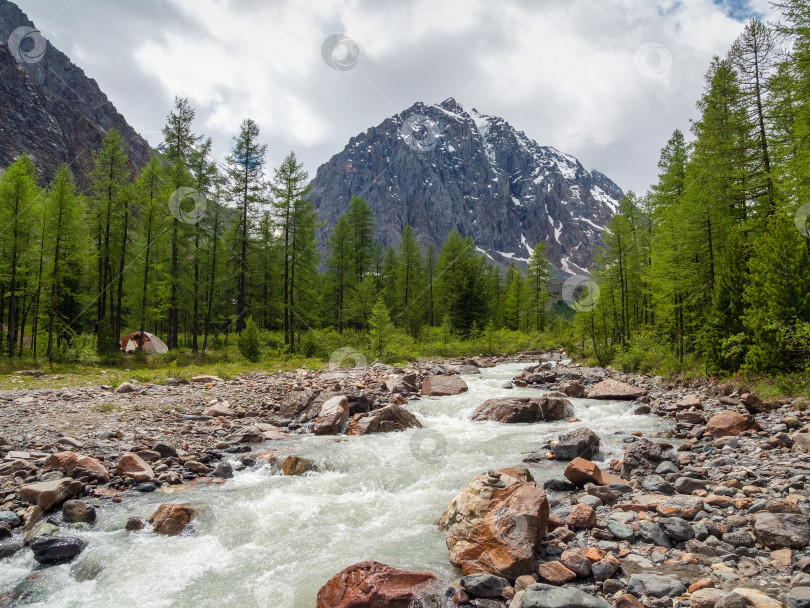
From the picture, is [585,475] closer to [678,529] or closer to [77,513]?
[678,529]

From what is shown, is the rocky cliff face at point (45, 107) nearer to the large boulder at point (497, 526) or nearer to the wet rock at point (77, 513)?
the wet rock at point (77, 513)

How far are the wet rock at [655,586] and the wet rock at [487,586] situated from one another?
1.23 meters

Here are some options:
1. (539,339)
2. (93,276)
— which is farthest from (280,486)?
(539,339)

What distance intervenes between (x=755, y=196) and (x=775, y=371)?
1044 centimetres

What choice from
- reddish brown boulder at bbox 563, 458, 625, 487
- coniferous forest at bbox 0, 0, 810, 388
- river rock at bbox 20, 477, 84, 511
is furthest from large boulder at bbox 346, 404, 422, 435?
coniferous forest at bbox 0, 0, 810, 388

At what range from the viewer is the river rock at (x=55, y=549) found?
522 cm

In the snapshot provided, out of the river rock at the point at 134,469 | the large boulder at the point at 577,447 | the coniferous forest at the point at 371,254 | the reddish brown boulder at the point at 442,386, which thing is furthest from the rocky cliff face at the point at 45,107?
the large boulder at the point at 577,447

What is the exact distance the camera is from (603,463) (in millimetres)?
8734

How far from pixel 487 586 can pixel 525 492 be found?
1464 millimetres

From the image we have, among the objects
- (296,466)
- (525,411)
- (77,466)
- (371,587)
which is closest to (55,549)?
(77,466)

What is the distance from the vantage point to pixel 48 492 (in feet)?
20.5

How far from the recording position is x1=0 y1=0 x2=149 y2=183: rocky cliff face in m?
92.4

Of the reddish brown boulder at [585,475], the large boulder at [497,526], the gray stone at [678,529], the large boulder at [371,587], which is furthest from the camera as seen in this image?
the reddish brown boulder at [585,475]

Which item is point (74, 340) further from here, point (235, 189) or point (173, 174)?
point (235, 189)
